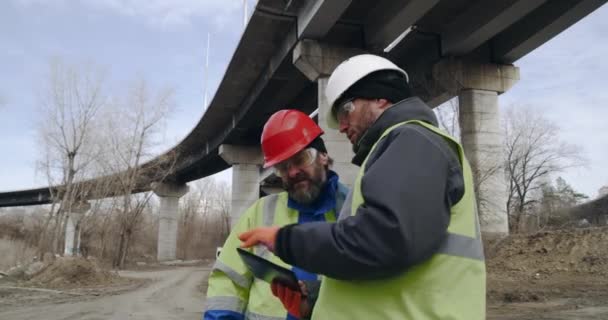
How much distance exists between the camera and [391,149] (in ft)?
5.04

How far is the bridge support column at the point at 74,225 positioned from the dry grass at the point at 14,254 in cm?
249

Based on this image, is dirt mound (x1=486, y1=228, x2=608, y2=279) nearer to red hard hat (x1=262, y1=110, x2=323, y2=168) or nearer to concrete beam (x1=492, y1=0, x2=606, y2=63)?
concrete beam (x1=492, y1=0, x2=606, y2=63)

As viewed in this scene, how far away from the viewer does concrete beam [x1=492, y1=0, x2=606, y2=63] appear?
13.1 m

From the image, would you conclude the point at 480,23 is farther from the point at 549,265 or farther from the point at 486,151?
the point at 549,265

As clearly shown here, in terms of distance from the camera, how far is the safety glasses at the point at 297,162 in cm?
285

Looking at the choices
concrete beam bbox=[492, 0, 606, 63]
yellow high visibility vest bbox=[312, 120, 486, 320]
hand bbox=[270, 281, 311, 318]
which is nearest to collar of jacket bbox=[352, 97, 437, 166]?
yellow high visibility vest bbox=[312, 120, 486, 320]

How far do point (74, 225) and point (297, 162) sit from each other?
36.0 m

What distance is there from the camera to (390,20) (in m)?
14.0

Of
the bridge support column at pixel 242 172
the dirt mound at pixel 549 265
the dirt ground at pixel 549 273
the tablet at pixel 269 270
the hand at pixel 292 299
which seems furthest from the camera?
the bridge support column at pixel 242 172

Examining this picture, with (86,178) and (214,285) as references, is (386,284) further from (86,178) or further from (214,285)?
(86,178)

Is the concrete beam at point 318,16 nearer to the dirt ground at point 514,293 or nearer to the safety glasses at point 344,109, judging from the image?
the dirt ground at point 514,293

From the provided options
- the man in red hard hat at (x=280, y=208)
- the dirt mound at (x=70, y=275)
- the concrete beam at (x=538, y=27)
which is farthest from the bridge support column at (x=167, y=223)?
the man in red hard hat at (x=280, y=208)

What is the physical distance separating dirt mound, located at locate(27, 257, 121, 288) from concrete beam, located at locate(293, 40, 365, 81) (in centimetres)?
1219

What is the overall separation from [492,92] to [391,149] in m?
16.6
